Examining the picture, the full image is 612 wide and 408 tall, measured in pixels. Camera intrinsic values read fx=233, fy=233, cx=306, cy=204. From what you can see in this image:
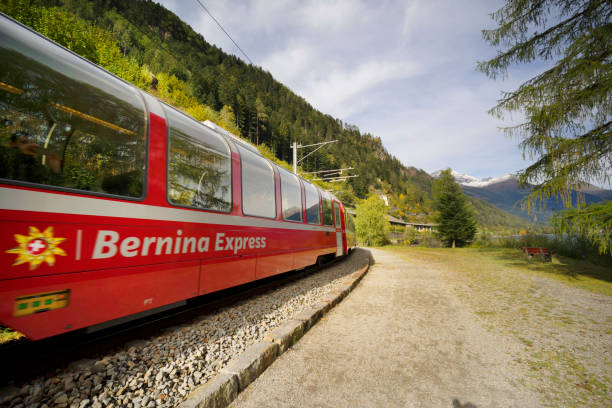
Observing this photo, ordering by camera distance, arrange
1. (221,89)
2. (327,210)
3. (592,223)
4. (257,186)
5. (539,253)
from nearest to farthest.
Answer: (257,186)
(592,223)
(327,210)
(539,253)
(221,89)

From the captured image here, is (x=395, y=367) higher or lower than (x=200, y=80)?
lower

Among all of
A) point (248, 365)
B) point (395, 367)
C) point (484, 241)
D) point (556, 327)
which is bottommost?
point (484, 241)

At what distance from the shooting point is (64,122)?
217 cm

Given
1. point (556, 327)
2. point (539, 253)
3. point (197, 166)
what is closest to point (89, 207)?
point (197, 166)

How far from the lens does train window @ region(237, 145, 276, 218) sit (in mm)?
4434

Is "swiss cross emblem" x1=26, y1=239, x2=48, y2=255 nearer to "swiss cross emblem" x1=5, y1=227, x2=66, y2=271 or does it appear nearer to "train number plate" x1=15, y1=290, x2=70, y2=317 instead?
"swiss cross emblem" x1=5, y1=227, x2=66, y2=271

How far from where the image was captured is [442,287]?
20.5 ft

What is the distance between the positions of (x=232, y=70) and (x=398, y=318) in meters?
135

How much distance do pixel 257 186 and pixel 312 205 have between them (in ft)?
10.7

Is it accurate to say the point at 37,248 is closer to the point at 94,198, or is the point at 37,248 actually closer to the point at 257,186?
the point at 94,198

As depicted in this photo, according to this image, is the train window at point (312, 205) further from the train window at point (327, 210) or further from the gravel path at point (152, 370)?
the gravel path at point (152, 370)

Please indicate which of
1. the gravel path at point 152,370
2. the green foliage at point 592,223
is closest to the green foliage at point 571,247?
the green foliage at point 592,223

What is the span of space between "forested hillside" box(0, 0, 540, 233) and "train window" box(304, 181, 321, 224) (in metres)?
22.6

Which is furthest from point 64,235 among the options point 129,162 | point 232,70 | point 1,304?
point 232,70
